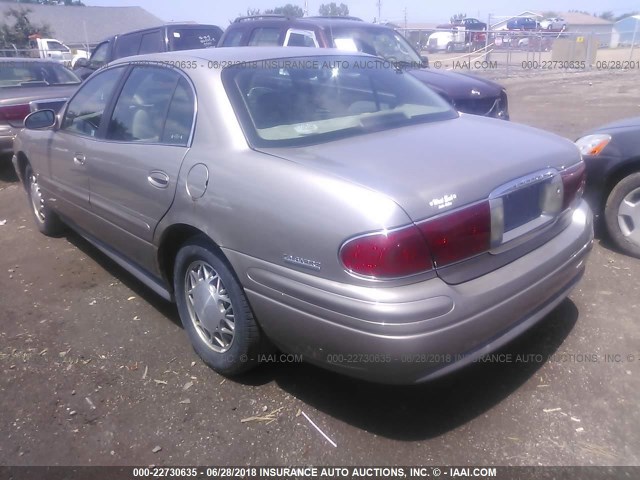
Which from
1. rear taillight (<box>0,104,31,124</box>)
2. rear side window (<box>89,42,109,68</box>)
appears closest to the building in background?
rear side window (<box>89,42,109,68</box>)

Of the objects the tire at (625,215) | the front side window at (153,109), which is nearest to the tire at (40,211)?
the front side window at (153,109)

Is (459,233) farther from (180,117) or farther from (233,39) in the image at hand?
(233,39)

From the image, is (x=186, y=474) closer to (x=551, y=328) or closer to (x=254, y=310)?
(x=254, y=310)

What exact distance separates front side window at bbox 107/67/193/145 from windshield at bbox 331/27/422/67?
455cm

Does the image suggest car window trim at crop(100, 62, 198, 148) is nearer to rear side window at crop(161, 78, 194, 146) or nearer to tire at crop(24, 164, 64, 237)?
rear side window at crop(161, 78, 194, 146)

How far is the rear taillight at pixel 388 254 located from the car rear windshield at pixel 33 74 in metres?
7.87

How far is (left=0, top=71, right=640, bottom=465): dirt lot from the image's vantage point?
253 cm

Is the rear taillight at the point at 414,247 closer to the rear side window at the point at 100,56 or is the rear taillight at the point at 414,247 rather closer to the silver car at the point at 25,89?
the silver car at the point at 25,89

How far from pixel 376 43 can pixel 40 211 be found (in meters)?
4.97

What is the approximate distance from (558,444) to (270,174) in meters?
1.74

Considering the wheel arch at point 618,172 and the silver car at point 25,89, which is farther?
the silver car at point 25,89

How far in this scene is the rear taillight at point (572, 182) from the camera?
2.84 metres

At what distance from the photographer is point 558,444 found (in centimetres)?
250

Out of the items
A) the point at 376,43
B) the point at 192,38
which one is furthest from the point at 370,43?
the point at 192,38
